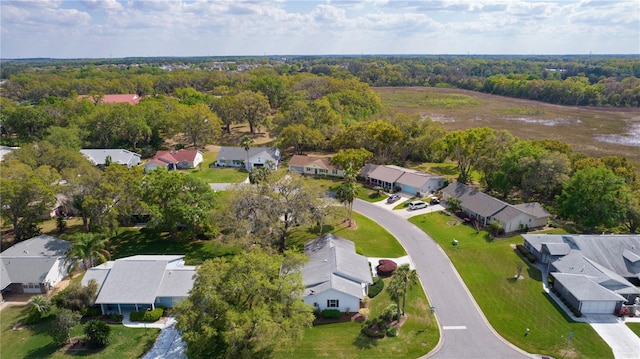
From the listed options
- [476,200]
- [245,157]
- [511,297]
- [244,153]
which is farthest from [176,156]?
[511,297]

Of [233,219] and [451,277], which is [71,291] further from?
[451,277]

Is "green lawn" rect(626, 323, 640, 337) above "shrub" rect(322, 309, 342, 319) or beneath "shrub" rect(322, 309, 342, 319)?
beneath

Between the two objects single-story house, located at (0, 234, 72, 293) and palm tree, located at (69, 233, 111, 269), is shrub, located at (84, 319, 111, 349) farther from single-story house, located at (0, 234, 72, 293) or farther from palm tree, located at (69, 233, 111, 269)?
single-story house, located at (0, 234, 72, 293)

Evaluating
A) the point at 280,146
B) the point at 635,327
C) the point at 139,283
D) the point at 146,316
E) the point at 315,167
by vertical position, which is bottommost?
the point at 635,327

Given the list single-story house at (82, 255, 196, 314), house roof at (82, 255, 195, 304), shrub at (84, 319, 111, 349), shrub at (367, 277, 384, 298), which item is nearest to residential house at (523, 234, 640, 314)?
shrub at (367, 277, 384, 298)

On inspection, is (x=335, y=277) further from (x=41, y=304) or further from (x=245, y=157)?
(x=245, y=157)

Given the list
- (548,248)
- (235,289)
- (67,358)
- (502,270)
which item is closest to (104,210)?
(67,358)

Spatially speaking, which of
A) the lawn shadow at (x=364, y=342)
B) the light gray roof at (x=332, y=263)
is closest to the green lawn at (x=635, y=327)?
the lawn shadow at (x=364, y=342)
